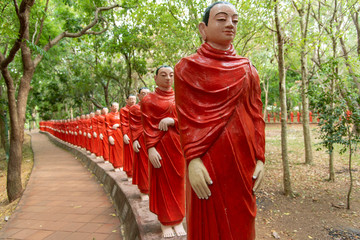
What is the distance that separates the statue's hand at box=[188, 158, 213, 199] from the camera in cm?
164

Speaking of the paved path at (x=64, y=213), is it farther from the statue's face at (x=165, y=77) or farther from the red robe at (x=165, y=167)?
the statue's face at (x=165, y=77)

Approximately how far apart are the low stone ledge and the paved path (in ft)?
0.57

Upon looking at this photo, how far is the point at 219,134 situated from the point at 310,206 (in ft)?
17.1

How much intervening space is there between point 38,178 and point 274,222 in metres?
6.85

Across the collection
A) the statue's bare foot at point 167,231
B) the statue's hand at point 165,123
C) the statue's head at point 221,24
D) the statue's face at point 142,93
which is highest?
the statue's head at point 221,24

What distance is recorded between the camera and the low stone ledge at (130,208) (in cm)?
312

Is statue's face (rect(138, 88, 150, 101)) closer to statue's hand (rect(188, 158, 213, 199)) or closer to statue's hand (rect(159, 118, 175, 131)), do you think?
statue's hand (rect(159, 118, 175, 131))

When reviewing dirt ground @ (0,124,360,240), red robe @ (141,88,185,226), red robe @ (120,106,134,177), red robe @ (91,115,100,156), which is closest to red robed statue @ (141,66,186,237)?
red robe @ (141,88,185,226)

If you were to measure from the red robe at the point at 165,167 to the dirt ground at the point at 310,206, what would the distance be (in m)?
2.40

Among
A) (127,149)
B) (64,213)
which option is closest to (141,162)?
(127,149)

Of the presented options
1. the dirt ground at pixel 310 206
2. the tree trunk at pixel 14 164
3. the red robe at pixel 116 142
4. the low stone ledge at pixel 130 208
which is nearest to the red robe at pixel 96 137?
the red robe at pixel 116 142

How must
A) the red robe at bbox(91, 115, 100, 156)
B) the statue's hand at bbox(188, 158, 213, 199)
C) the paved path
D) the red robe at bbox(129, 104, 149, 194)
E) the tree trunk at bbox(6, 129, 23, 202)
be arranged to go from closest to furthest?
the statue's hand at bbox(188, 158, 213, 199) → the red robe at bbox(129, 104, 149, 194) → the paved path → the tree trunk at bbox(6, 129, 23, 202) → the red robe at bbox(91, 115, 100, 156)

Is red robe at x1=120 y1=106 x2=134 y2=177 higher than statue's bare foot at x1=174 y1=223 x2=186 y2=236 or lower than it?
higher

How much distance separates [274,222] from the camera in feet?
17.2
